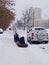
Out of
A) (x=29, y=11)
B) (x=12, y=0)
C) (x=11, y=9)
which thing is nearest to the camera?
(x=12, y=0)

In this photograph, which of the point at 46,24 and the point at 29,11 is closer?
the point at 29,11

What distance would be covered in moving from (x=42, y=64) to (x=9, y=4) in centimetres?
3699

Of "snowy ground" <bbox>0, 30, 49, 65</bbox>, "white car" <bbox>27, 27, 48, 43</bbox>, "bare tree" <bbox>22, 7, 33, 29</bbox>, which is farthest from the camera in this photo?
"bare tree" <bbox>22, 7, 33, 29</bbox>

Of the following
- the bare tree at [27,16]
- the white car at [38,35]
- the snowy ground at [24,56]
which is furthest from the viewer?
the bare tree at [27,16]

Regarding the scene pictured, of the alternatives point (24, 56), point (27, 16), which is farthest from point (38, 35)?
point (27, 16)

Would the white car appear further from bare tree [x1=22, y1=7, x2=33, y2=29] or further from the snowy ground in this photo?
bare tree [x1=22, y1=7, x2=33, y2=29]

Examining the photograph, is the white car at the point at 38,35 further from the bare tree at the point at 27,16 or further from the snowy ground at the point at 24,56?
the bare tree at the point at 27,16

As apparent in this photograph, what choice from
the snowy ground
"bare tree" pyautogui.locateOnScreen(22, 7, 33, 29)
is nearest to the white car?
the snowy ground

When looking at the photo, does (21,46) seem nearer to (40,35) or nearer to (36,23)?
(40,35)

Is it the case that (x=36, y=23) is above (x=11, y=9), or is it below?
below

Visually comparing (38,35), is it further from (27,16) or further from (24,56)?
(27,16)

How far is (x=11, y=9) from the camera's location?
1950 inches

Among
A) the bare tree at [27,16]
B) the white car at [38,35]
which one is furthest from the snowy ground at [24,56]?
the bare tree at [27,16]

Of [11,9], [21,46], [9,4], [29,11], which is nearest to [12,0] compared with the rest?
[9,4]
